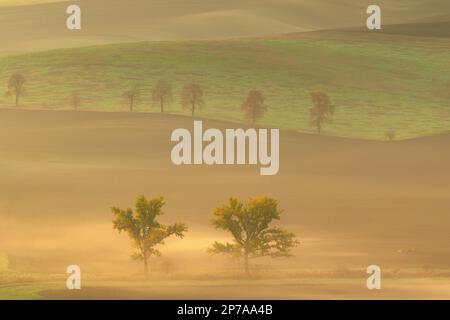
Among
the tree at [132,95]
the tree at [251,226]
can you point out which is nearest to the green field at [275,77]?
the tree at [132,95]

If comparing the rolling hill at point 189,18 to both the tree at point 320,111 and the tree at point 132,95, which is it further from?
the tree at point 320,111

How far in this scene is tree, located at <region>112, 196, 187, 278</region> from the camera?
57125mm

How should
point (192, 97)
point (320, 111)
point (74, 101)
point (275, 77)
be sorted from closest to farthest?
point (320, 111)
point (192, 97)
point (74, 101)
point (275, 77)

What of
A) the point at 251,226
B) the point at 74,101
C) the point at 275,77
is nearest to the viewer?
the point at 251,226

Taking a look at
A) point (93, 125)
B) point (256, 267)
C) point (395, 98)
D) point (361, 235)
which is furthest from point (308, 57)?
point (256, 267)

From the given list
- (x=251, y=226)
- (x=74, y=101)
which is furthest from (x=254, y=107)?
(x=251, y=226)

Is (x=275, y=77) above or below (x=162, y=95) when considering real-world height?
above

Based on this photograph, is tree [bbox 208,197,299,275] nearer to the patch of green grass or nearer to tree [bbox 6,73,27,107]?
the patch of green grass

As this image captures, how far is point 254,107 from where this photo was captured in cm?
10062

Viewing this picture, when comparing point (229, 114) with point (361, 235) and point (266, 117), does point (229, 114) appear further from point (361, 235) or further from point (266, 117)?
point (361, 235)

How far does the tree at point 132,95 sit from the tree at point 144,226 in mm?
45623

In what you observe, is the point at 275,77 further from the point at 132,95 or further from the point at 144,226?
the point at 144,226

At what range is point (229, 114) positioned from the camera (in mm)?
99812

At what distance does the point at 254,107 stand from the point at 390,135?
13.3 m
